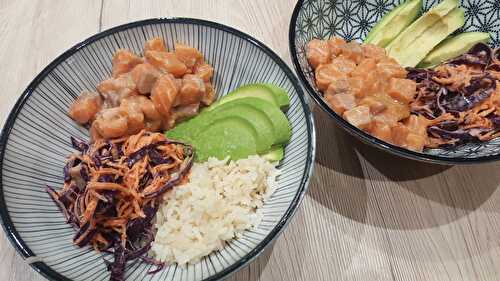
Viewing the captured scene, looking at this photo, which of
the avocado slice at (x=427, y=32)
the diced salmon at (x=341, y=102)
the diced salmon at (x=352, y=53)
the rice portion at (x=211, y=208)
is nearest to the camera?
the rice portion at (x=211, y=208)

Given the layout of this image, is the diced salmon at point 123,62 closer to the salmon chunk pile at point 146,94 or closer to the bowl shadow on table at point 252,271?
the salmon chunk pile at point 146,94

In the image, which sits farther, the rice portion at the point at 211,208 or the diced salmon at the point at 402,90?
the diced salmon at the point at 402,90

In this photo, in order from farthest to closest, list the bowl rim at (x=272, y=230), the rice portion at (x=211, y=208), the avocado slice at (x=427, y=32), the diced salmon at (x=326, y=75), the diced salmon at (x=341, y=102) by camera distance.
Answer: the avocado slice at (x=427, y=32) < the diced salmon at (x=326, y=75) < the diced salmon at (x=341, y=102) < the rice portion at (x=211, y=208) < the bowl rim at (x=272, y=230)

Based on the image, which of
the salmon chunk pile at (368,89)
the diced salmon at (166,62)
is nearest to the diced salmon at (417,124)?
the salmon chunk pile at (368,89)

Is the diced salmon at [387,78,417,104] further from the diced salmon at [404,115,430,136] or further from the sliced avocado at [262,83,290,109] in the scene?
the sliced avocado at [262,83,290,109]

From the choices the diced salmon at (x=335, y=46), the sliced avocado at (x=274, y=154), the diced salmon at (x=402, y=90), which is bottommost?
the sliced avocado at (x=274, y=154)

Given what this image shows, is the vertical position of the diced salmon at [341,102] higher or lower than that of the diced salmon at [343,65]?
lower
